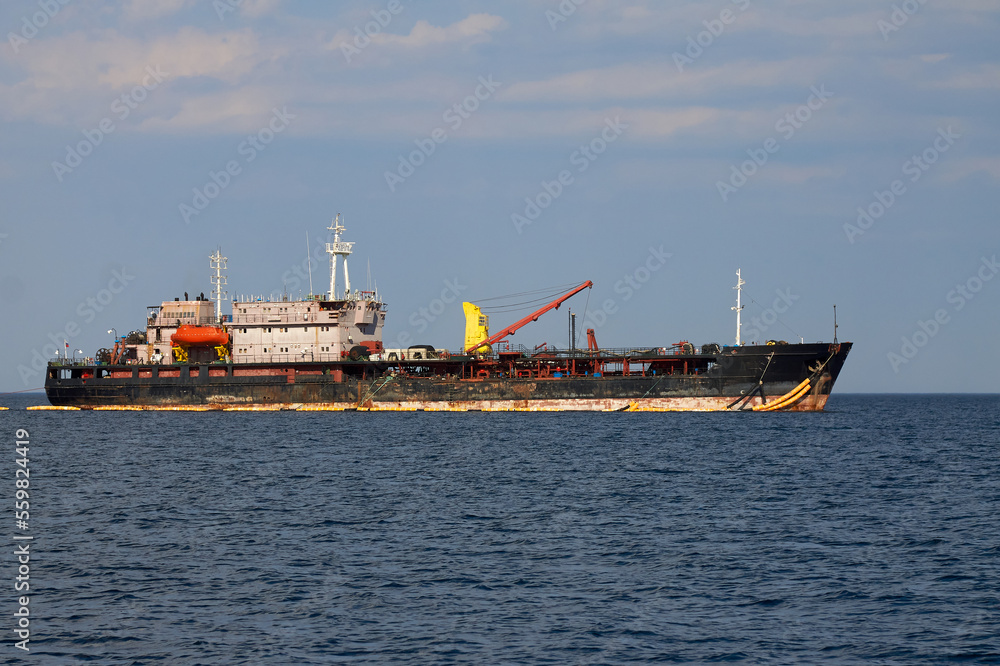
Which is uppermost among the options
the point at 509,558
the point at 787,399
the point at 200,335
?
the point at 200,335

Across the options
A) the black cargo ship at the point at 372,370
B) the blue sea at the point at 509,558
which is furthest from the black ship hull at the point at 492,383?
the blue sea at the point at 509,558

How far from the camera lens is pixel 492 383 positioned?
80.9 meters

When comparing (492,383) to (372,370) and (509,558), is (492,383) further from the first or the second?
(509,558)

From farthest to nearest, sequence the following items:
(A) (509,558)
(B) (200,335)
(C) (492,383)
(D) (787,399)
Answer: (B) (200,335) → (C) (492,383) → (D) (787,399) → (A) (509,558)

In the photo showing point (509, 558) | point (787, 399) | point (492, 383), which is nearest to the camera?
point (509, 558)

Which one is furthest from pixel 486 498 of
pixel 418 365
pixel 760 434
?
pixel 418 365

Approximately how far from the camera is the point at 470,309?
86.2 meters

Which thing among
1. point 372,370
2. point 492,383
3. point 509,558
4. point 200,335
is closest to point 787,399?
point 492,383

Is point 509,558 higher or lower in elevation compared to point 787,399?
lower

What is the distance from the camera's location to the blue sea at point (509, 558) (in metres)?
18.2

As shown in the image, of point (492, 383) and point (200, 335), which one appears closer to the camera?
point (492, 383)

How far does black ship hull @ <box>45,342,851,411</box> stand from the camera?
75.6 metres

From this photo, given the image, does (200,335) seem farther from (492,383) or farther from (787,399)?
(787,399)

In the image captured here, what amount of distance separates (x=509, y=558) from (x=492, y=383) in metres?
55.8
